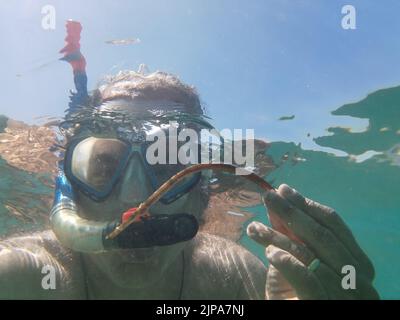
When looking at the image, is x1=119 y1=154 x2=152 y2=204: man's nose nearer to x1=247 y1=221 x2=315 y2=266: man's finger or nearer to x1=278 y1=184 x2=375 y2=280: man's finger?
x1=247 y1=221 x2=315 y2=266: man's finger

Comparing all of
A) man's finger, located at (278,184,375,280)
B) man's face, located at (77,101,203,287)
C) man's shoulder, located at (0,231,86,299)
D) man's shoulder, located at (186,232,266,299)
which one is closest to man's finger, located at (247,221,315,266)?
man's finger, located at (278,184,375,280)

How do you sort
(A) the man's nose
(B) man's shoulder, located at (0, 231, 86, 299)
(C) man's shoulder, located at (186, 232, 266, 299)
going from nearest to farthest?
(B) man's shoulder, located at (0, 231, 86, 299)
(A) the man's nose
(C) man's shoulder, located at (186, 232, 266, 299)

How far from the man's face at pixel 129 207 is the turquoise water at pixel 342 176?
781 centimetres

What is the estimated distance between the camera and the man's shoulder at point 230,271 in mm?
5223

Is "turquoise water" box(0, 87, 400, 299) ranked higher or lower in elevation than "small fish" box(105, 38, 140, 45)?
lower

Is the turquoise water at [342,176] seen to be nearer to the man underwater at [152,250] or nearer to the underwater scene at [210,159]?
the underwater scene at [210,159]

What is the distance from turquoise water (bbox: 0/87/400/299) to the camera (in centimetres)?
1247

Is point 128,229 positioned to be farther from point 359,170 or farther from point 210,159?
point 359,170

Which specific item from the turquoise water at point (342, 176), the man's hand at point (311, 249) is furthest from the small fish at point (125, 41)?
the turquoise water at point (342, 176)

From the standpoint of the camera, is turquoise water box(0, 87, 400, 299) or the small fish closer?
the small fish

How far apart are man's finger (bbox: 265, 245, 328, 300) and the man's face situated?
1922 millimetres

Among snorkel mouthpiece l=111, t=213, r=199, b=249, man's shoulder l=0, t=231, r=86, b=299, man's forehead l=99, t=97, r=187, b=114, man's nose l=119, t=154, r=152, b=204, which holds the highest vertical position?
man's forehead l=99, t=97, r=187, b=114

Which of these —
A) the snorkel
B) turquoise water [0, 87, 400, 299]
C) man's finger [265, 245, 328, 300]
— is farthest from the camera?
turquoise water [0, 87, 400, 299]

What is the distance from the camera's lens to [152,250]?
4.15 m
